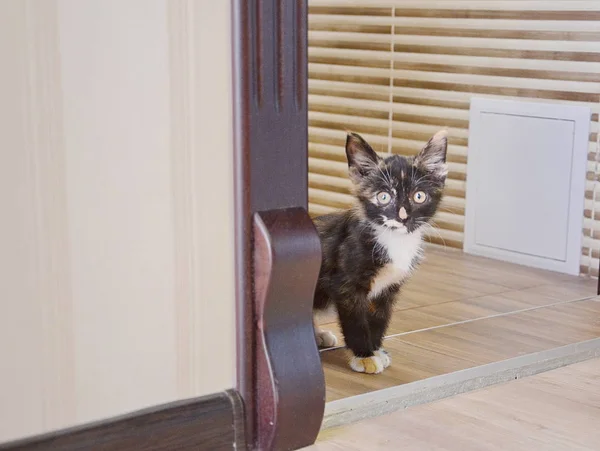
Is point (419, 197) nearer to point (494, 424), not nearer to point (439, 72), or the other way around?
point (494, 424)

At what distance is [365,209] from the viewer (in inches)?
84.7

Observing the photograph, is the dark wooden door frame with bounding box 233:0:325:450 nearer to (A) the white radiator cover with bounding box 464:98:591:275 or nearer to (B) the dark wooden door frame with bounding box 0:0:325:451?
(B) the dark wooden door frame with bounding box 0:0:325:451

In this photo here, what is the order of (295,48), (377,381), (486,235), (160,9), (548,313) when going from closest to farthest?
(160,9)
(295,48)
(377,381)
(548,313)
(486,235)

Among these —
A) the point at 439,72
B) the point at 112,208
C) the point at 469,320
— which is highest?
the point at 439,72

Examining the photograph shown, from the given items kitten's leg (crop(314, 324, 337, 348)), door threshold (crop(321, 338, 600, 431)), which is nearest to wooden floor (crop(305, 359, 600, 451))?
door threshold (crop(321, 338, 600, 431))

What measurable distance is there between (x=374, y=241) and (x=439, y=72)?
3.91 feet

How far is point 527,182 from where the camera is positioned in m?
2.99

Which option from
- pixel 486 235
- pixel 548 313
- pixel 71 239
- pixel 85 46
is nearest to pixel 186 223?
pixel 71 239

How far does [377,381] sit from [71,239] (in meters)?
0.78

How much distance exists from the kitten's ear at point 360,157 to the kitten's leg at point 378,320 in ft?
0.91

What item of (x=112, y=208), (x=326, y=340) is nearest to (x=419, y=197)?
(x=326, y=340)

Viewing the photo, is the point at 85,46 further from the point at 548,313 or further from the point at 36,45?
the point at 548,313

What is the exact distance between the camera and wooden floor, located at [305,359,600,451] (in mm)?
1705

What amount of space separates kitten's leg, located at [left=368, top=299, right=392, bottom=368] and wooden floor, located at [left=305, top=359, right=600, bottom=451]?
26 centimetres
